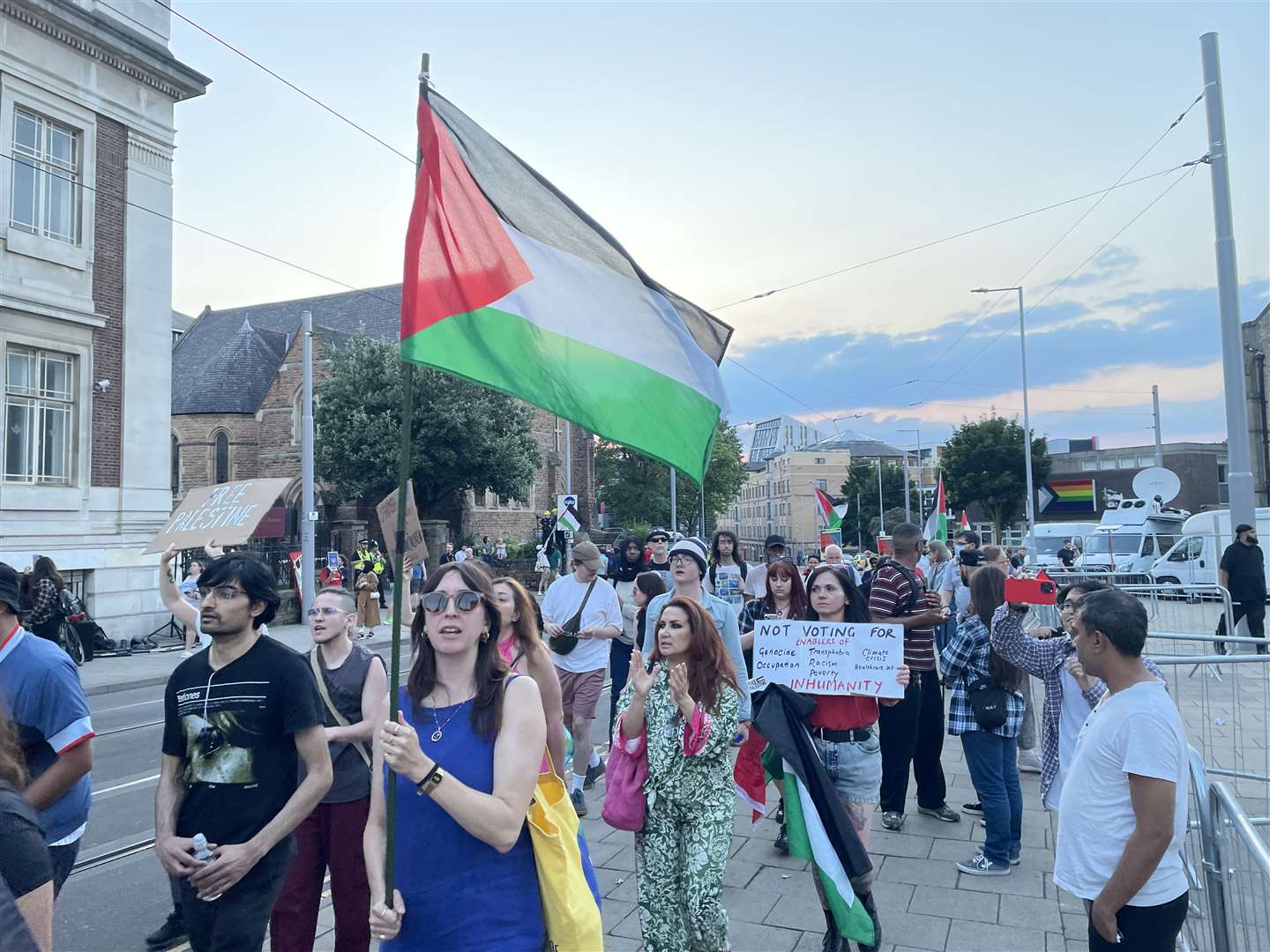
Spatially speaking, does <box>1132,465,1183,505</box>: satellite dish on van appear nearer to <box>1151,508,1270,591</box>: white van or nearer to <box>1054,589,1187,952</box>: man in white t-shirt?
<box>1151,508,1270,591</box>: white van

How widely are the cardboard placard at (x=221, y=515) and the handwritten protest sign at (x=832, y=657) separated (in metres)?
3.39

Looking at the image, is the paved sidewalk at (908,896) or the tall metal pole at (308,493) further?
the tall metal pole at (308,493)

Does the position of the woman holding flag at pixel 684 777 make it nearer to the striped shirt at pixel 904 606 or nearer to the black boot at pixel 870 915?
the black boot at pixel 870 915

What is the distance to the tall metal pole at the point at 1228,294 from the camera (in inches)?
416

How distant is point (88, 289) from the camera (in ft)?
62.4

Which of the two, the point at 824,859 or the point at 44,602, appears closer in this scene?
the point at 824,859

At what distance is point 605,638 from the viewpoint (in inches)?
273

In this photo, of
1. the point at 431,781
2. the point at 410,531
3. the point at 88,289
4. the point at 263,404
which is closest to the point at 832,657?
the point at 431,781

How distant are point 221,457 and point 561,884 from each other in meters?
49.9

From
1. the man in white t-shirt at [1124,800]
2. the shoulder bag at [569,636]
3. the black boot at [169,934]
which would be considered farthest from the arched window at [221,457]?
the man in white t-shirt at [1124,800]

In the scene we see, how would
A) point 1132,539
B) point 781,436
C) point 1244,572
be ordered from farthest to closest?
point 781,436 → point 1132,539 → point 1244,572

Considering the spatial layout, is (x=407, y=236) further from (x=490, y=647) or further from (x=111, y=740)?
(x=111, y=740)

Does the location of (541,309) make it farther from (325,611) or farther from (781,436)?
(781,436)

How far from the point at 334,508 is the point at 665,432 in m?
39.9
